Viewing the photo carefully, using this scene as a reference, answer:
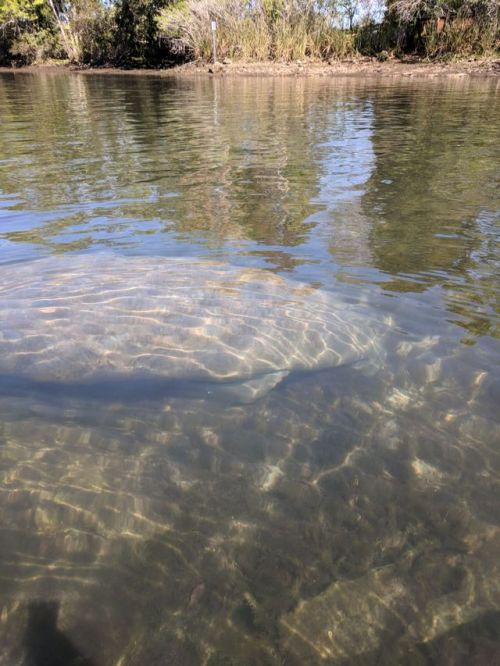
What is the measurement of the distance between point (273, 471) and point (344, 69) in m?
29.7

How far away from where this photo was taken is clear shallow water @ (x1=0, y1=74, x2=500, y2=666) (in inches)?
63.7

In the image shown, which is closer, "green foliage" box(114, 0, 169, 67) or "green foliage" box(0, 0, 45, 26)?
"green foliage" box(114, 0, 169, 67)

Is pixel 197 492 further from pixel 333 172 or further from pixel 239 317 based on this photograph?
pixel 333 172

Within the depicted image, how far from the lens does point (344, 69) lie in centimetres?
2664

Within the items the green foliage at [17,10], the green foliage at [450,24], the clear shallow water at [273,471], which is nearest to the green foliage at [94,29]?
the green foliage at [17,10]

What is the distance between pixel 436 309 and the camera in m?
3.54

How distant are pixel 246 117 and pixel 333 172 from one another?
23.2ft

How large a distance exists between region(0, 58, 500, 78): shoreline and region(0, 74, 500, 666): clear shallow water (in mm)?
22976

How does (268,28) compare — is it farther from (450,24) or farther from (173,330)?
(173,330)

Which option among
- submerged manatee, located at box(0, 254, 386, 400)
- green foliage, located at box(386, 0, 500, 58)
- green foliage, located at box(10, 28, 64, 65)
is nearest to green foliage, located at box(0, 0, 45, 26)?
green foliage, located at box(10, 28, 64, 65)

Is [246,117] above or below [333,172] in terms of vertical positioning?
above

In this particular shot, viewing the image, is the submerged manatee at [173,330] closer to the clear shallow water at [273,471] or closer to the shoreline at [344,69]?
the clear shallow water at [273,471]

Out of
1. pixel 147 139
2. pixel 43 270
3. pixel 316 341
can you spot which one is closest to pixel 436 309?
pixel 316 341

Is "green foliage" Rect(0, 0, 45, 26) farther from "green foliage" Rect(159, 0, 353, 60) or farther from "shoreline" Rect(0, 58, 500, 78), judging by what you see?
"green foliage" Rect(159, 0, 353, 60)
